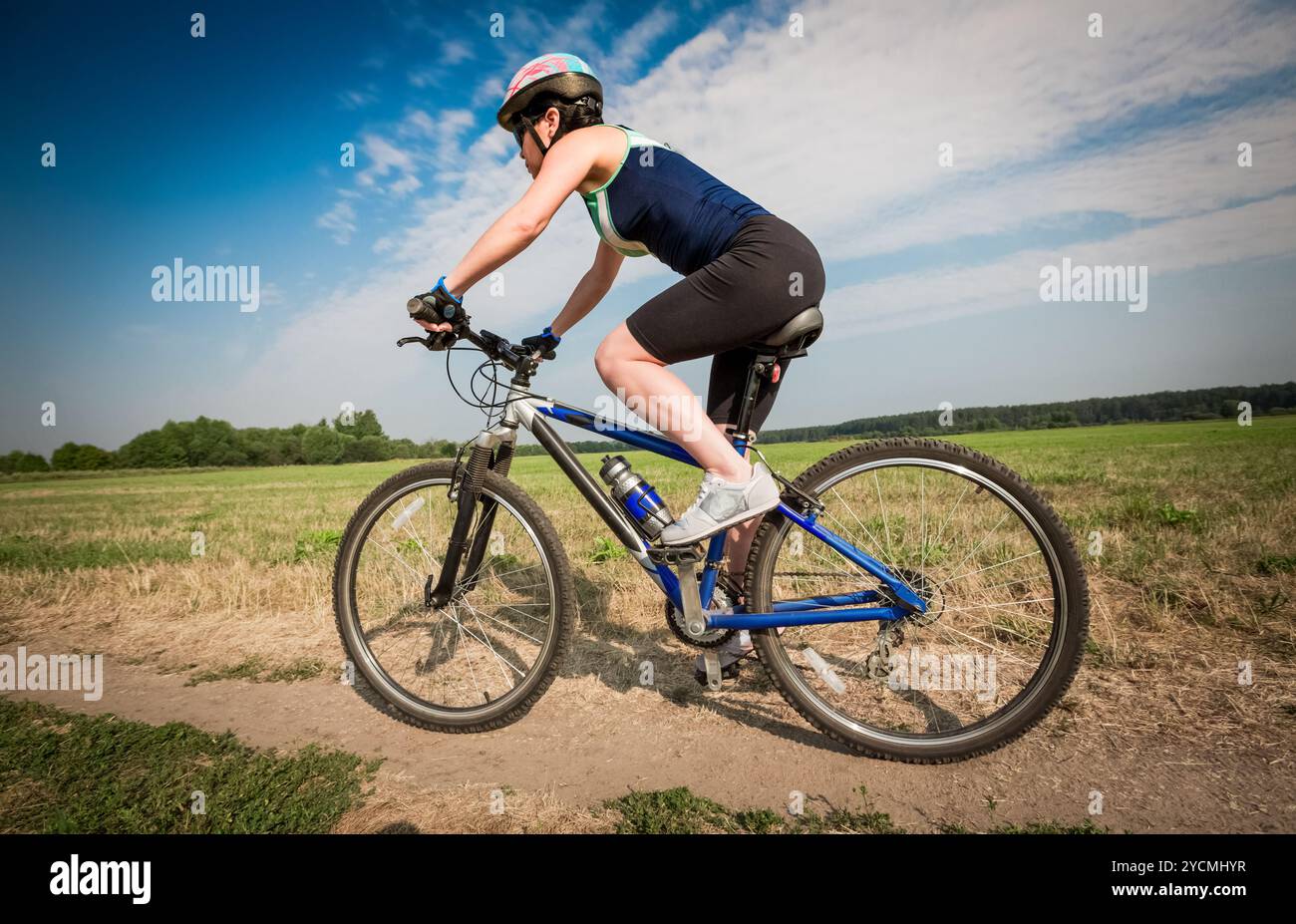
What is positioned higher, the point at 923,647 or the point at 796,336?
the point at 796,336

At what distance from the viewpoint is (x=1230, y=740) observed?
236 centimetres

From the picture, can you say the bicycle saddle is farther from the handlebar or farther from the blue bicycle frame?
the handlebar

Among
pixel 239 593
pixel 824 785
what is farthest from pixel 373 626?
pixel 824 785

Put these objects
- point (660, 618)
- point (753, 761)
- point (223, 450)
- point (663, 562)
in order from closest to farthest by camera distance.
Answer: point (753, 761), point (663, 562), point (660, 618), point (223, 450)

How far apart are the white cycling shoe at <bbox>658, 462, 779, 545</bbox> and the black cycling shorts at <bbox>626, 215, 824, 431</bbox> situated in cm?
57

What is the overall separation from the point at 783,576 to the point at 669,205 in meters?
1.81

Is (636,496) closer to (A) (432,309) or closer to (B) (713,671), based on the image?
(B) (713,671)

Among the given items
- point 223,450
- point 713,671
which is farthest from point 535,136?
point 223,450

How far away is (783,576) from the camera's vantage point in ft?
9.64

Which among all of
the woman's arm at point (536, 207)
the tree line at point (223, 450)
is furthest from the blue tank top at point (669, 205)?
the tree line at point (223, 450)

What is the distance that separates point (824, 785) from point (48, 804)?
299 cm

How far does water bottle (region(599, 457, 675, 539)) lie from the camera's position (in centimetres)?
272

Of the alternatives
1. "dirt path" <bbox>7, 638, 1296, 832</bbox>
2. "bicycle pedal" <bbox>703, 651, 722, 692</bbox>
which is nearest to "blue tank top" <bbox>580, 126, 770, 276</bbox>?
"bicycle pedal" <bbox>703, 651, 722, 692</bbox>

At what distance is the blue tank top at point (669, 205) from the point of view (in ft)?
8.22
